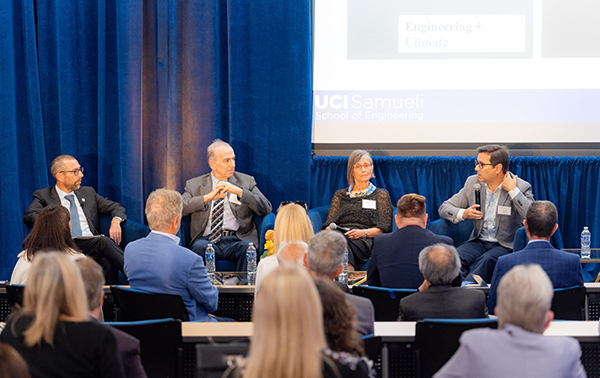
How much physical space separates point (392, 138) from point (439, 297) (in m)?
3.18

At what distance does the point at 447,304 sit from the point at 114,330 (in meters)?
1.35

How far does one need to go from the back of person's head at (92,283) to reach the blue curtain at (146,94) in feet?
11.8

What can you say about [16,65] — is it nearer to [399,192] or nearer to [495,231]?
[399,192]

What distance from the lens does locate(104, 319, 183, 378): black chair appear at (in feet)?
7.42

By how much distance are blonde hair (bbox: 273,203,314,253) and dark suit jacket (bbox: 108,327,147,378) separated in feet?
4.21

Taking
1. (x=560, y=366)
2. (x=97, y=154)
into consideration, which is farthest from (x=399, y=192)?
(x=560, y=366)

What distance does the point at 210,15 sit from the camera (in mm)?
5570

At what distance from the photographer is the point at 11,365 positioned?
1471 millimetres

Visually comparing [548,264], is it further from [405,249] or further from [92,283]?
[92,283]

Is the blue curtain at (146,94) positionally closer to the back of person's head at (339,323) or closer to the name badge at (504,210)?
the name badge at (504,210)

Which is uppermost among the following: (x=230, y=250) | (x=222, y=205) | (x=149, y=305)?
(x=222, y=205)

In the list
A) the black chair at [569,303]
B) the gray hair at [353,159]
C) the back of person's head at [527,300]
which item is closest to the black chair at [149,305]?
the back of person's head at [527,300]

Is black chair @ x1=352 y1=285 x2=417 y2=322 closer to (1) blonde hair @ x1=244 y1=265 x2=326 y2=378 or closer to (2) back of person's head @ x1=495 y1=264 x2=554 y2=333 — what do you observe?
(2) back of person's head @ x1=495 y1=264 x2=554 y2=333

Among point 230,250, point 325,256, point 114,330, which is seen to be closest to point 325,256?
point 325,256
